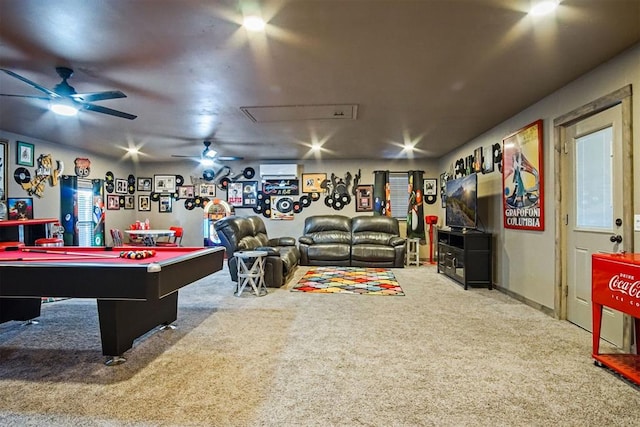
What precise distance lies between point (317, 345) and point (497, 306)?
243 cm

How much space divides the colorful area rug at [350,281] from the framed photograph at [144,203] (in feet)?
15.2

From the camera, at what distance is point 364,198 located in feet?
26.4

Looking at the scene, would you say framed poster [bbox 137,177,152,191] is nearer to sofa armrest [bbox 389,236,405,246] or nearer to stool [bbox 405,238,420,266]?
sofa armrest [bbox 389,236,405,246]

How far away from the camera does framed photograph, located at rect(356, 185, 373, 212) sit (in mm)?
8039

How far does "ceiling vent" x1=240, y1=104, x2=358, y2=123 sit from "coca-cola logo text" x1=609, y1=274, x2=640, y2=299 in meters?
2.92

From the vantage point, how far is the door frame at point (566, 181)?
2640 mm

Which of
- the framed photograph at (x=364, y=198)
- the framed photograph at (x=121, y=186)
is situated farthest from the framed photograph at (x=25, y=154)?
the framed photograph at (x=364, y=198)

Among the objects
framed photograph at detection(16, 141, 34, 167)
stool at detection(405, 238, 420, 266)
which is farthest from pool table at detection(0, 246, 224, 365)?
stool at detection(405, 238, 420, 266)

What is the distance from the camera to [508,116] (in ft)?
14.8

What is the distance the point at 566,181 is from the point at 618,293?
5.16 feet

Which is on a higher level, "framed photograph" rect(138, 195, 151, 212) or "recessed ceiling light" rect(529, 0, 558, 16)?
"recessed ceiling light" rect(529, 0, 558, 16)

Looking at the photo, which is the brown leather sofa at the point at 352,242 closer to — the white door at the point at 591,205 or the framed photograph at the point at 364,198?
the framed photograph at the point at 364,198

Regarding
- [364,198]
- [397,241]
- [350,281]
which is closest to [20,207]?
[350,281]

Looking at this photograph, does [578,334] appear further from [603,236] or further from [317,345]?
[317,345]
